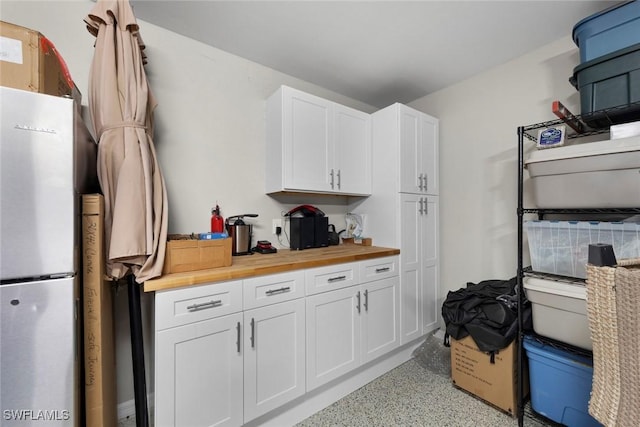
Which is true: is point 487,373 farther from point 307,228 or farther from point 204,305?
point 204,305

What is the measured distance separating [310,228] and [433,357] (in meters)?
1.57

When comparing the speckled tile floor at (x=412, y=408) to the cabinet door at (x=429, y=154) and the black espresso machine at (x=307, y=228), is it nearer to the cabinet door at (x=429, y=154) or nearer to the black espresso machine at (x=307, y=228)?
the black espresso machine at (x=307, y=228)

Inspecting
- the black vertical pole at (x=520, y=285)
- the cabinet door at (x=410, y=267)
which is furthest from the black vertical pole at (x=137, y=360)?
the black vertical pole at (x=520, y=285)

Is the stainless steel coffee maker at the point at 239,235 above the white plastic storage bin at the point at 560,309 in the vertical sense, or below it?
above

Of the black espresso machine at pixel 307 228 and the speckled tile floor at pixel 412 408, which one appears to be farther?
the black espresso machine at pixel 307 228

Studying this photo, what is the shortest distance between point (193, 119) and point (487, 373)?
107 inches

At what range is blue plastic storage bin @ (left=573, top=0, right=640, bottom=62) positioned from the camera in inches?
52.0

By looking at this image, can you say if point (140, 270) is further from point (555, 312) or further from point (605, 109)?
point (605, 109)

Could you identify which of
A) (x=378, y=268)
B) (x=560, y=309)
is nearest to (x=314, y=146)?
(x=378, y=268)

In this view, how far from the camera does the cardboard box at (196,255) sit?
1365 millimetres

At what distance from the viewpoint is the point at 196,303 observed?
4.40 ft

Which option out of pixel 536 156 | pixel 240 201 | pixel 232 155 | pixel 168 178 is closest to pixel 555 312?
pixel 536 156

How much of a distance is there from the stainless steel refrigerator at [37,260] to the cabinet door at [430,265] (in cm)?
240

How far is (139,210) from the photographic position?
49.6 inches
